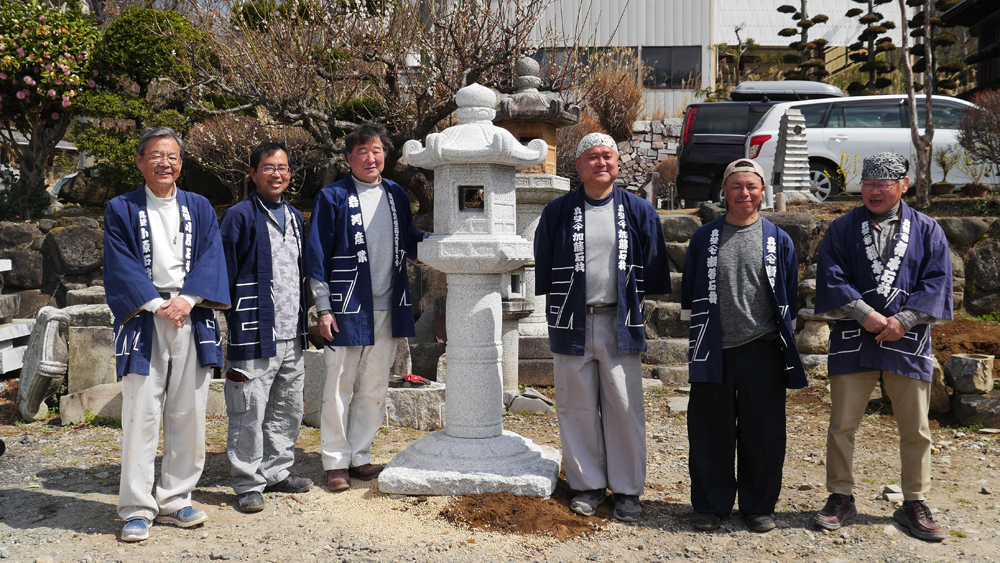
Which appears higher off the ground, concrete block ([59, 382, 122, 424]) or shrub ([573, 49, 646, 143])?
shrub ([573, 49, 646, 143])

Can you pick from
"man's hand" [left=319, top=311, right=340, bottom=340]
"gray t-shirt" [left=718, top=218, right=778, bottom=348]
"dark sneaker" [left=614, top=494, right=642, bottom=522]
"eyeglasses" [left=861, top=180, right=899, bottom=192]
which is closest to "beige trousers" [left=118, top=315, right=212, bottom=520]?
"man's hand" [left=319, top=311, right=340, bottom=340]

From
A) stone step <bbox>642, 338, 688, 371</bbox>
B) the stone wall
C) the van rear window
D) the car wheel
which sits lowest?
stone step <bbox>642, 338, 688, 371</bbox>

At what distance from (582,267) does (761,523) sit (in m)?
1.51

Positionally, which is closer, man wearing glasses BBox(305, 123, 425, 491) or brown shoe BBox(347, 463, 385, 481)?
man wearing glasses BBox(305, 123, 425, 491)

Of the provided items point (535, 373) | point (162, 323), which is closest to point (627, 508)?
point (162, 323)

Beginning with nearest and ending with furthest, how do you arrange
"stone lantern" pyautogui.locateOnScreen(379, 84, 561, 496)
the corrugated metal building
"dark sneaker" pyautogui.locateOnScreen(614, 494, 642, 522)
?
"dark sneaker" pyautogui.locateOnScreen(614, 494, 642, 522) < "stone lantern" pyautogui.locateOnScreen(379, 84, 561, 496) < the corrugated metal building

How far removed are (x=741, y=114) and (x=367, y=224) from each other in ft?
27.5

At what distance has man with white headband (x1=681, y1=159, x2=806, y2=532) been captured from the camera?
3.33 m

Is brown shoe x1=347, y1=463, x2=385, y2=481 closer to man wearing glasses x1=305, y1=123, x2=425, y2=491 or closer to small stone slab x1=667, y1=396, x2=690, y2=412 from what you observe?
man wearing glasses x1=305, y1=123, x2=425, y2=491

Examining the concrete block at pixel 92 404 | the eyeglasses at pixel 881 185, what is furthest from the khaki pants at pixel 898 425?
the concrete block at pixel 92 404

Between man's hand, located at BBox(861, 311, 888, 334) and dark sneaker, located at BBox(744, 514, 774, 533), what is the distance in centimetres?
103

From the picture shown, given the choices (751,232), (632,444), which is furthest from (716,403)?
(751,232)

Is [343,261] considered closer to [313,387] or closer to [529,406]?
[313,387]

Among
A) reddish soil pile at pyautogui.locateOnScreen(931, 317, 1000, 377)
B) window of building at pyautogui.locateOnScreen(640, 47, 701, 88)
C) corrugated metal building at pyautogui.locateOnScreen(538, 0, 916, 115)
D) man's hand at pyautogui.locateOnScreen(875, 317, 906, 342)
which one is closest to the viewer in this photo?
man's hand at pyautogui.locateOnScreen(875, 317, 906, 342)
